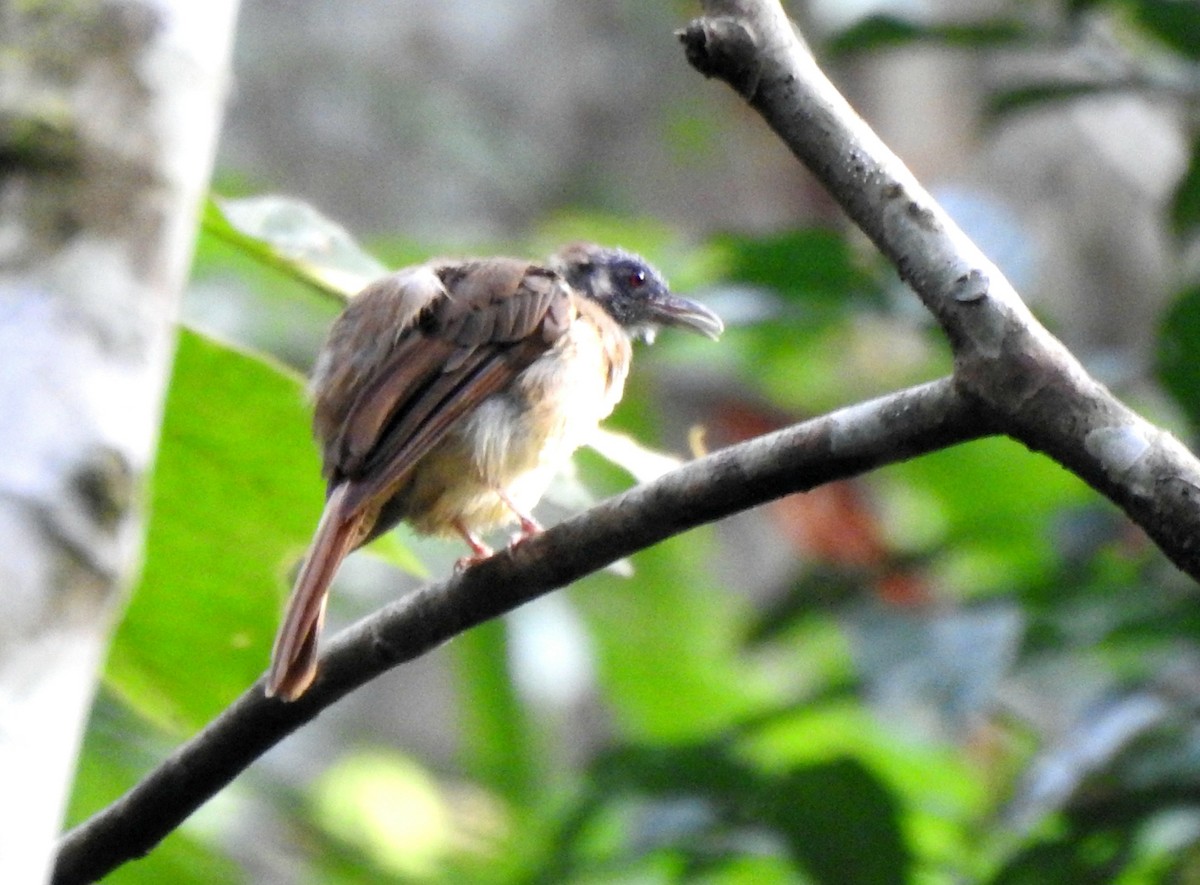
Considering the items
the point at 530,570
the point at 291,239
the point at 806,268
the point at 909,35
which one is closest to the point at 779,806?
the point at 806,268

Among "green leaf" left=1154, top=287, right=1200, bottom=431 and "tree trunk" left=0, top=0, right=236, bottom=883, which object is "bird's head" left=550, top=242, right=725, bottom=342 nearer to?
"green leaf" left=1154, top=287, right=1200, bottom=431

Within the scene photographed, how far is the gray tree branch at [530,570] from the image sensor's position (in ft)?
6.72

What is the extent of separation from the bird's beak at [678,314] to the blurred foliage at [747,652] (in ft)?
0.78

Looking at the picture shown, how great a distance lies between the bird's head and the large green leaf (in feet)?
6.03

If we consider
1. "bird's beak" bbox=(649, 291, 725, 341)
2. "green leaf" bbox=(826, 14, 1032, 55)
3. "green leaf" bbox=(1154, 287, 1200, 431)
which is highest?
"green leaf" bbox=(826, 14, 1032, 55)

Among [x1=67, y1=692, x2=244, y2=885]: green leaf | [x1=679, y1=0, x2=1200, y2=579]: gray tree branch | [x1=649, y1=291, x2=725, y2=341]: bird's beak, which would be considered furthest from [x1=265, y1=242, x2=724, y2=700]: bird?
[x1=679, y1=0, x2=1200, y2=579]: gray tree branch

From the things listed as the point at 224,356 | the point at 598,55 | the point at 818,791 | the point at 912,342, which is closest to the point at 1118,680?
the point at 818,791

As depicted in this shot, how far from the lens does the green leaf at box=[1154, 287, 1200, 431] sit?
13.9 feet

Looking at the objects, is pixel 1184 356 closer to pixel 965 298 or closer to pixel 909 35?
pixel 909 35

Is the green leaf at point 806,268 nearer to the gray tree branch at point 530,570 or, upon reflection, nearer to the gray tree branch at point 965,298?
the gray tree branch at point 530,570

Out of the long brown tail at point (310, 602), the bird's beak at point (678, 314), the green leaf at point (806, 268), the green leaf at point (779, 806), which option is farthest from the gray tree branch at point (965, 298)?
the green leaf at point (806, 268)

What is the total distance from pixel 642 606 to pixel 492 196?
17.9 feet

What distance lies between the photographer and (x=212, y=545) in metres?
3.10

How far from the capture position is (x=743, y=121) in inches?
508
